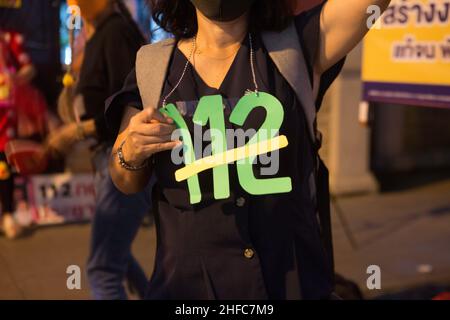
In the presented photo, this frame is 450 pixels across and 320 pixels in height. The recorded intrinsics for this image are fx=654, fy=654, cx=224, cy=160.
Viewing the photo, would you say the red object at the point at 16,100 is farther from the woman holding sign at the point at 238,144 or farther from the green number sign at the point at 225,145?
the green number sign at the point at 225,145

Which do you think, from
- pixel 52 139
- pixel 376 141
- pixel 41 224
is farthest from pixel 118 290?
pixel 376 141

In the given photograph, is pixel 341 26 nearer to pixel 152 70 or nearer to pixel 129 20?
pixel 152 70

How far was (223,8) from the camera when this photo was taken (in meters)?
1.95

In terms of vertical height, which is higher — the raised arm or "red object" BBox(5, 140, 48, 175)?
→ the raised arm

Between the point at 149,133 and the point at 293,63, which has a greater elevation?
the point at 293,63

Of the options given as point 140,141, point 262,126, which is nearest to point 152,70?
point 140,141

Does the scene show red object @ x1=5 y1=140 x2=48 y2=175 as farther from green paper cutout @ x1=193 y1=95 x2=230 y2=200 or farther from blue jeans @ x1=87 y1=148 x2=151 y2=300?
green paper cutout @ x1=193 y1=95 x2=230 y2=200

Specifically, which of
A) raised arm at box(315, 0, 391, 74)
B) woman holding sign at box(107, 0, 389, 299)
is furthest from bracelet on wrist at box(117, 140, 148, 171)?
raised arm at box(315, 0, 391, 74)

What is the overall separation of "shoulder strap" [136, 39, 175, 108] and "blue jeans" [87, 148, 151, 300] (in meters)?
1.24

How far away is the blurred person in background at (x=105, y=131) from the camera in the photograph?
3193mm

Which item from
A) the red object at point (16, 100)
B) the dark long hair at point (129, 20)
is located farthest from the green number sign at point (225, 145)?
the red object at point (16, 100)

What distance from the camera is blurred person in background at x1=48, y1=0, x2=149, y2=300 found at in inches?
126

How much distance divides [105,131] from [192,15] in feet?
4.05

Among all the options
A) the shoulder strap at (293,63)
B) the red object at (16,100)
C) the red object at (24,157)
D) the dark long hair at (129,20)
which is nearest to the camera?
the shoulder strap at (293,63)
